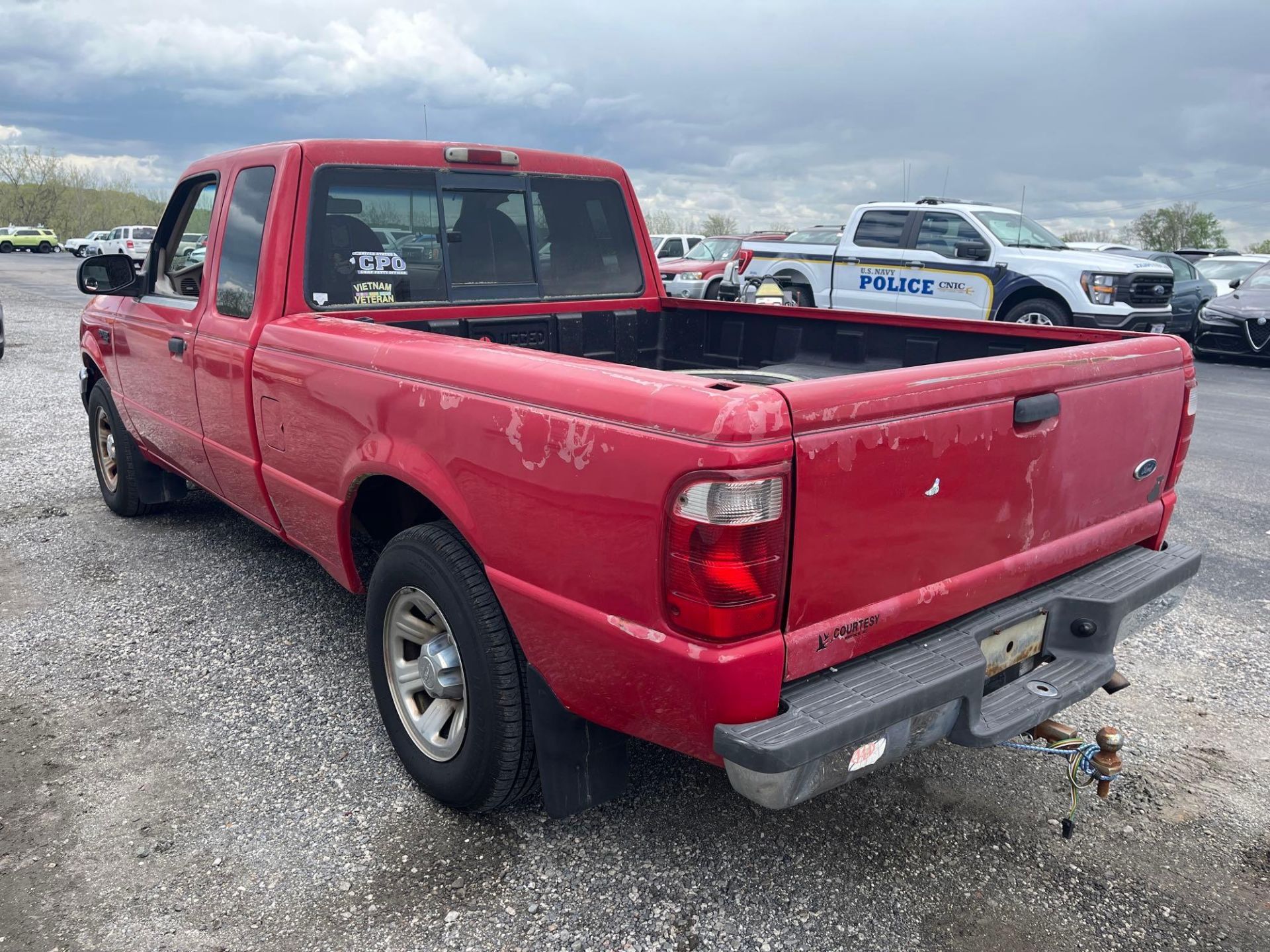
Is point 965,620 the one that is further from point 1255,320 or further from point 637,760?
point 1255,320

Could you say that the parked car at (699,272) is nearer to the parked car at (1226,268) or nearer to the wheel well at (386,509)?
the parked car at (1226,268)

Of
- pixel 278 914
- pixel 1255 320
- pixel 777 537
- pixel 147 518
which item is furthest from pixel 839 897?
pixel 1255 320

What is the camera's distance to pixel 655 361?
187 inches

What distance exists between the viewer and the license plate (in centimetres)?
254

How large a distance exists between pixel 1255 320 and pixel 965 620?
14484 millimetres

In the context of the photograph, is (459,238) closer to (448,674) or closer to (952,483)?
(448,674)

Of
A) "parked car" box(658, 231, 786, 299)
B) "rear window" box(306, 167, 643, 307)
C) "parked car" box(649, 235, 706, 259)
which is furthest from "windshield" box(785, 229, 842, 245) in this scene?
"rear window" box(306, 167, 643, 307)

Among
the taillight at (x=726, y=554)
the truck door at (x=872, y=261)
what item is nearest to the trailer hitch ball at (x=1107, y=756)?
the taillight at (x=726, y=554)

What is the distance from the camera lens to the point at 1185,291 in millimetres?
16156

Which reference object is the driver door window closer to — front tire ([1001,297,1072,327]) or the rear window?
the rear window

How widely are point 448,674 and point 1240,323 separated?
Result: 1512 cm

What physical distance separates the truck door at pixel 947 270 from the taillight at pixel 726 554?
11046 mm

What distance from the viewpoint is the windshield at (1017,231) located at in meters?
12.5

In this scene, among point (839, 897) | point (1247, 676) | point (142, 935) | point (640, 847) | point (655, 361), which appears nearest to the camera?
point (142, 935)
